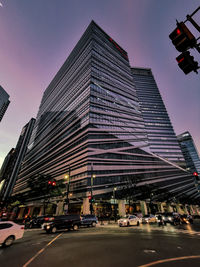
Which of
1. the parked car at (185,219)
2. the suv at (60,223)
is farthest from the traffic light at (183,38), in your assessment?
the parked car at (185,219)

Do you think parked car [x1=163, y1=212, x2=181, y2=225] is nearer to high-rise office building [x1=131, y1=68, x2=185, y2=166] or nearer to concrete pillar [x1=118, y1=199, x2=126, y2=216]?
concrete pillar [x1=118, y1=199, x2=126, y2=216]

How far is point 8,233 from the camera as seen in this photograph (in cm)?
866

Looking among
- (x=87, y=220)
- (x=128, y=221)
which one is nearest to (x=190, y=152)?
(x=128, y=221)

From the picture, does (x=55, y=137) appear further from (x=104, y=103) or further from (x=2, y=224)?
(x=2, y=224)

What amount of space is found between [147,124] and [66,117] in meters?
78.2

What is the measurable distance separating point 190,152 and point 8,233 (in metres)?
202

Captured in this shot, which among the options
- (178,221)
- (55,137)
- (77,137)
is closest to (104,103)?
(77,137)

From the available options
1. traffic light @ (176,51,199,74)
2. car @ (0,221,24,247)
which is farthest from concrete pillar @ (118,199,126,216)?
traffic light @ (176,51,199,74)

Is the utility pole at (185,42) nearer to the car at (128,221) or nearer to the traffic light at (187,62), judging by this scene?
the traffic light at (187,62)

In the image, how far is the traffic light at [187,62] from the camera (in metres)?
4.77

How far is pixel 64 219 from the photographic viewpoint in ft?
51.2

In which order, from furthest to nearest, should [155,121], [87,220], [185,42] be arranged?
1. [155,121]
2. [87,220]
3. [185,42]

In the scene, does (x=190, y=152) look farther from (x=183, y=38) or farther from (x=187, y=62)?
(x=183, y=38)

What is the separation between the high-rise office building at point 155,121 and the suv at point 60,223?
95661mm
